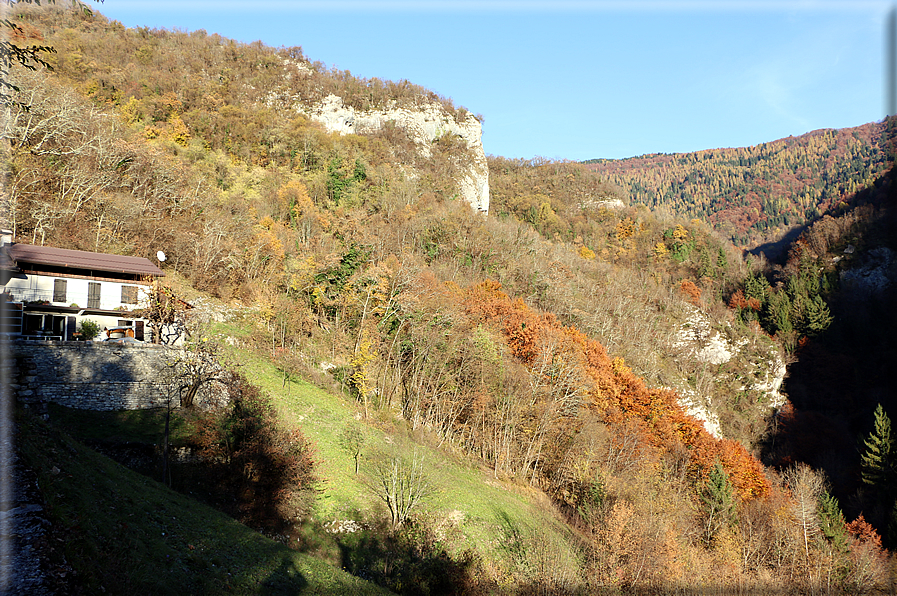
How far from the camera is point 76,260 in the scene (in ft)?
80.3

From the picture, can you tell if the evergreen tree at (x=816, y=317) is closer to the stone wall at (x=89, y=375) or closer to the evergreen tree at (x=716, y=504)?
the evergreen tree at (x=716, y=504)

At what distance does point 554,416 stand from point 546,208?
75008mm

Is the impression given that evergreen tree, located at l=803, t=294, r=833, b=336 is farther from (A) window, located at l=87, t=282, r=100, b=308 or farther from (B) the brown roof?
(A) window, located at l=87, t=282, r=100, b=308

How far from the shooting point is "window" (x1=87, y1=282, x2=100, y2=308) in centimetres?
2459

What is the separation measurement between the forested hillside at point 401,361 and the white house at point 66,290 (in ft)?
14.0

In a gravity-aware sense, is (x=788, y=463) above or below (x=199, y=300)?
below

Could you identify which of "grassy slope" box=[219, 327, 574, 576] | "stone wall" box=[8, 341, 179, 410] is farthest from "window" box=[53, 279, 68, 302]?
"grassy slope" box=[219, 327, 574, 576]

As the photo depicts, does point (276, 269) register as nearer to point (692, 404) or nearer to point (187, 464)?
point (187, 464)

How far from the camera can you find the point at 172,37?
8650 cm

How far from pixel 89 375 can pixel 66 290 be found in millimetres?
6335

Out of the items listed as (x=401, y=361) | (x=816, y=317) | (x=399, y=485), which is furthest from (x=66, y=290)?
(x=816, y=317)

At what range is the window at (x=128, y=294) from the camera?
84.5 feet

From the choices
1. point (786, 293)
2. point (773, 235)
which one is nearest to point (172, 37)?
point (786, 293)

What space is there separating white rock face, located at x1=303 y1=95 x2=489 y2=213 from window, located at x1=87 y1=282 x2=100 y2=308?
65016 millimetres
